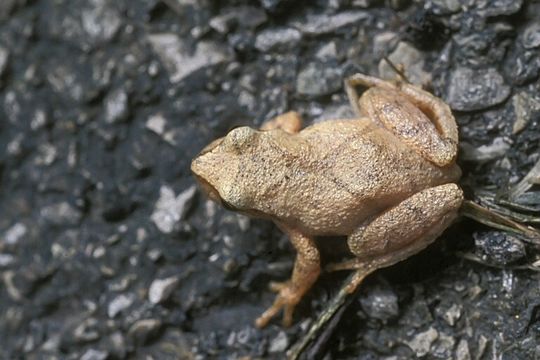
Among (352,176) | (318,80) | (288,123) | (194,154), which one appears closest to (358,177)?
(352,176)

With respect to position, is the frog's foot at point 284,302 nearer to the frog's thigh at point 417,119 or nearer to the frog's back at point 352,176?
the frog's back at point 352,176

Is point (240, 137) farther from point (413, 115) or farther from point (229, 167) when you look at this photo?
point (413, 115)

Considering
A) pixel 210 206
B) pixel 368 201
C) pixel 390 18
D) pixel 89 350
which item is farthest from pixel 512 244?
pixel 89 350

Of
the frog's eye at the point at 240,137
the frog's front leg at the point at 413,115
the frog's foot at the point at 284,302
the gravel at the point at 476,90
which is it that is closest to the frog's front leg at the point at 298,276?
the frog's foot at the point at 284,302

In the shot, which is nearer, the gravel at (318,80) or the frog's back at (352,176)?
the frog's back at (352,176)

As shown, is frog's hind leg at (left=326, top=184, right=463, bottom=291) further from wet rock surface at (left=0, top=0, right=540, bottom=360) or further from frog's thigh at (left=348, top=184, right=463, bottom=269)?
wet rock surface at (left=0, top=0, right=540, bottom=360)

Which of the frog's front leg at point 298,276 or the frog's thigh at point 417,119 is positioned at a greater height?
the frog's thigh at point 417,119

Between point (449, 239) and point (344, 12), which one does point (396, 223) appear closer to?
point (449, 239)
